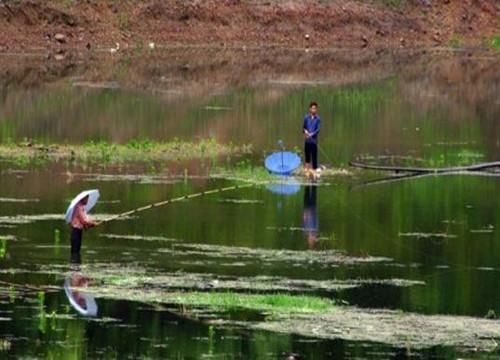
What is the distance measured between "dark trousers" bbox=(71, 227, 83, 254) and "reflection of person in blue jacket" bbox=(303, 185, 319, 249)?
3.48m

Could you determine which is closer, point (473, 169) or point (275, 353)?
point (275, 353)

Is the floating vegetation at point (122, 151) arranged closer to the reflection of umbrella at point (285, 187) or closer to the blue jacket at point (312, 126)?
the blue jacket at point (312, 126)

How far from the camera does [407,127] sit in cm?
4588

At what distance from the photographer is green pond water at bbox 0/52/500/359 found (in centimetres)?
1714

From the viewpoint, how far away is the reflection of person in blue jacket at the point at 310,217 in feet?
81.1

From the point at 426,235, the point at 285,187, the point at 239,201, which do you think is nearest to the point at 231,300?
the point at 426,235

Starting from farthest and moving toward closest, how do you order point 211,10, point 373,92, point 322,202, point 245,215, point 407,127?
1. point 211,10
2. point 373,92
3. point 407,127
4. point 322,202
5. point 245,215

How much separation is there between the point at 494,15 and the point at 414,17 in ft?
14.5

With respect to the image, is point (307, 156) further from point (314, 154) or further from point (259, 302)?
point (259, 302)

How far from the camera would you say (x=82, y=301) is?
18.7 meters

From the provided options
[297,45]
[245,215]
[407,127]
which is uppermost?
[297,45]

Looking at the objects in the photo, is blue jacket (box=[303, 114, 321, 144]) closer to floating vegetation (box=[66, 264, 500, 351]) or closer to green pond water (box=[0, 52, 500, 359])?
green pond water (box=[0, 52, 500, 359])

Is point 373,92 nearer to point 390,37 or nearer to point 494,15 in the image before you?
point 390,37

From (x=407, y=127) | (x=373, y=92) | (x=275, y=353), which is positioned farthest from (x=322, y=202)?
(x=373, y=92)
